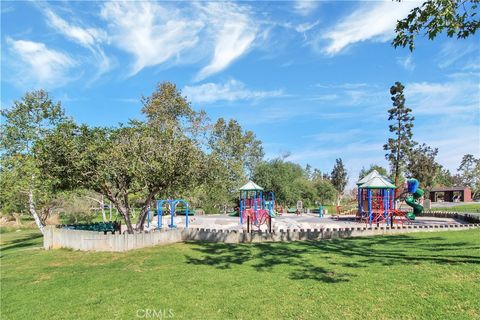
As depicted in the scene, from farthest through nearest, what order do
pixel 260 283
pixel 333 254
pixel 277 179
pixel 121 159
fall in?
pixel 277 179 → pixel 121 159 → pixel 333 254 → pixel 260 283

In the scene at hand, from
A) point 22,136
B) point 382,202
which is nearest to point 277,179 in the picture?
point 382,202

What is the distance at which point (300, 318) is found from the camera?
21.4ft

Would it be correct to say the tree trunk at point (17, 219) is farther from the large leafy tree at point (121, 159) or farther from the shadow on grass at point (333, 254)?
the shadow on grass at point (333, 254)

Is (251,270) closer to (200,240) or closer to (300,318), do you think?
(300,318)

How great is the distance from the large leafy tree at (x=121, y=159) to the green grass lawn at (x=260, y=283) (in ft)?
11.7

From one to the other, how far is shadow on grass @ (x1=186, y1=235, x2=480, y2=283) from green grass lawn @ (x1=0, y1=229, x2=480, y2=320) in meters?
0.03

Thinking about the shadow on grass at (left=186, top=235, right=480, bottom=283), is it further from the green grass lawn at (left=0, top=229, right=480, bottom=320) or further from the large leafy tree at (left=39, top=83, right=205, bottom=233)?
Answer: the large leafy tree at (left=39, top=83, right=205, bottom=233)

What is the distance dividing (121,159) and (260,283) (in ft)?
31.7

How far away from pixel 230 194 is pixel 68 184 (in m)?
27.7

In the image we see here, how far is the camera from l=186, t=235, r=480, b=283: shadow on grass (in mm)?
10203

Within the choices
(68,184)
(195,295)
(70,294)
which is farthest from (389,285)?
(68,184)

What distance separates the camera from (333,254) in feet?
41.2

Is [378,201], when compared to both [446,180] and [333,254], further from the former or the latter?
[446,180]

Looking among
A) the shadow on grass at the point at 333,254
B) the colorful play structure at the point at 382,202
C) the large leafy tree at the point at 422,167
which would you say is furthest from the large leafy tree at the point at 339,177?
the shadow on grass at the point at 333,254
